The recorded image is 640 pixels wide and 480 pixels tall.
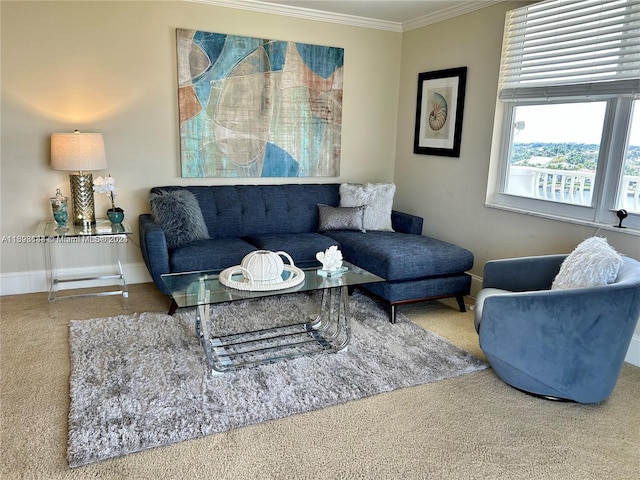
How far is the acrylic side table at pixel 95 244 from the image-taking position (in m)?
3.62

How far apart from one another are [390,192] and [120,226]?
7.58 feet

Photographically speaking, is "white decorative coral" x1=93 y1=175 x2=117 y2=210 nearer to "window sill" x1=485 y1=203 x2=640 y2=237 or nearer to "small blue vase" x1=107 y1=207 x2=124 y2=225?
"small blue vase" x1=107 y1=207 x2=124 y2=225

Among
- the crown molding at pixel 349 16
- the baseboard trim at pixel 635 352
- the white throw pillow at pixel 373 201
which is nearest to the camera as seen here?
the baseboard trim at pixel 635 352

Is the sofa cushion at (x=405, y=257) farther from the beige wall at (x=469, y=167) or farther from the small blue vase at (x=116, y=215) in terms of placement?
Answer: the small blue vase at (x=116, y=215)

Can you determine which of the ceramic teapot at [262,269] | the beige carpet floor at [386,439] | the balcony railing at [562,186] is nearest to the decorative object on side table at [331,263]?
the ceramic teapot at [262,269]

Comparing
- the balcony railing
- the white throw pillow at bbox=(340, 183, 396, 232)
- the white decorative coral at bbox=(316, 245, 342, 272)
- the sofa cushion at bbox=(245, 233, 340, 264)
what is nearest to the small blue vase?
the sofa cushion at bbox=(245, 233, 340, 264)

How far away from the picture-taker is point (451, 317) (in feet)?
12.0

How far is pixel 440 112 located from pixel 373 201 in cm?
102

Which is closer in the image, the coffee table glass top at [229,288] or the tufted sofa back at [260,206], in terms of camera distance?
the coffee table glass top at [229,288]

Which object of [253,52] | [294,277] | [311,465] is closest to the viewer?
[311,465]

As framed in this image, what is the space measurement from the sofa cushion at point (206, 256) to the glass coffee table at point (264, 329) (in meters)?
0.50

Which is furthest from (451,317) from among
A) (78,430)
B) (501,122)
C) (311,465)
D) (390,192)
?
(78,430)

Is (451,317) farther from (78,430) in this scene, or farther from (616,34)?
(78,430)

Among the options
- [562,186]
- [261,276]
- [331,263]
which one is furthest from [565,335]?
[261,276]
